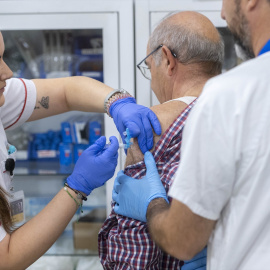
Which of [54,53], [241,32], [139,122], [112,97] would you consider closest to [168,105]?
[139,122]

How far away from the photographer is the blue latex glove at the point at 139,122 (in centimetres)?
133

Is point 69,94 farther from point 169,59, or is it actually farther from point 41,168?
point 41,168

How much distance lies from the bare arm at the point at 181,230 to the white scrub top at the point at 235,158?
37 mm

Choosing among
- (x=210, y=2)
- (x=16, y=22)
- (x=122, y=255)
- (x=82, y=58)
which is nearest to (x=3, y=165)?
(x=122, y=255)

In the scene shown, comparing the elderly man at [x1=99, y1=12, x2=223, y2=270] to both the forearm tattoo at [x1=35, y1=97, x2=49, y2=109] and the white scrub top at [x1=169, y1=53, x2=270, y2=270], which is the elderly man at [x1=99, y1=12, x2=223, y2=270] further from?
the forearm tattoo at [x1=35, y1=97, x2=49, y2=109]

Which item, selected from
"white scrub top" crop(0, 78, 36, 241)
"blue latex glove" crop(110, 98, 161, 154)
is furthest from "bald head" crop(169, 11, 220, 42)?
"white scrub top" crop(0, 78, 36, 241)

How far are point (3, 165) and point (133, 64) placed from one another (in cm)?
81

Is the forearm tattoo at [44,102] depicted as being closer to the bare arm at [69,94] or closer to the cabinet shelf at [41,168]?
the bare arm at [69,94]

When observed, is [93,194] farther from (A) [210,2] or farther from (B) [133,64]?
(A) [210,2]

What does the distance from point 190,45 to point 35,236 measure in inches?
32.8

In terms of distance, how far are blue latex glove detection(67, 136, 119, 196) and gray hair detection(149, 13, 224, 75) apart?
40cm

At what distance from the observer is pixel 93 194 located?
230 cm

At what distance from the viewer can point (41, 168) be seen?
2.22 m

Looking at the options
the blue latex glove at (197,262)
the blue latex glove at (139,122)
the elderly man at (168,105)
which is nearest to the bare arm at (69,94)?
the blue latex glove at (139,122)
